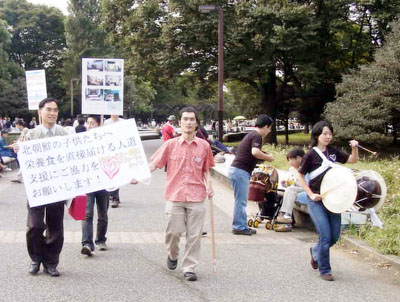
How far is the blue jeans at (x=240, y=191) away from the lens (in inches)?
310

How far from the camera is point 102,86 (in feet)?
31.9

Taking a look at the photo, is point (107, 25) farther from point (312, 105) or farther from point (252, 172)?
point (252, 172)

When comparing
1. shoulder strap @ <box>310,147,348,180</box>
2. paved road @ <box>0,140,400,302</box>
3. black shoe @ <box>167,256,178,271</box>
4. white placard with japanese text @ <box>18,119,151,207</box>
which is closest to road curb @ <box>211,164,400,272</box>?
paved road @ <box>0,140,400,302</box>

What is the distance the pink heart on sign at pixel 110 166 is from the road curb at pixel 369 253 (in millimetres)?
3275

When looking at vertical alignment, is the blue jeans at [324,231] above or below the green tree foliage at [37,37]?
below

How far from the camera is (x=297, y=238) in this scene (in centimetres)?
787

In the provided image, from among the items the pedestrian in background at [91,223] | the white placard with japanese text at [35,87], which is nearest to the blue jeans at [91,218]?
the pedestrian in background at [91,223]

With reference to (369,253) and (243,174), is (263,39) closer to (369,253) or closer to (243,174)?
(243,174)

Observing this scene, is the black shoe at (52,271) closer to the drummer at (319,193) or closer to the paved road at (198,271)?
the paved road at (198,271)

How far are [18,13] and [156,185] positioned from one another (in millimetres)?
58266

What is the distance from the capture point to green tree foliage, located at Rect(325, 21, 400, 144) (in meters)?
19.8

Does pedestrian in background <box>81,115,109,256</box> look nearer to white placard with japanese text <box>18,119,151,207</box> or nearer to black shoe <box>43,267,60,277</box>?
black shoe <box>43,267,60,277</box>

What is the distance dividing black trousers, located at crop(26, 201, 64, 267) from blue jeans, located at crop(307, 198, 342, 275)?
275 cm

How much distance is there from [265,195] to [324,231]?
2.97 m
